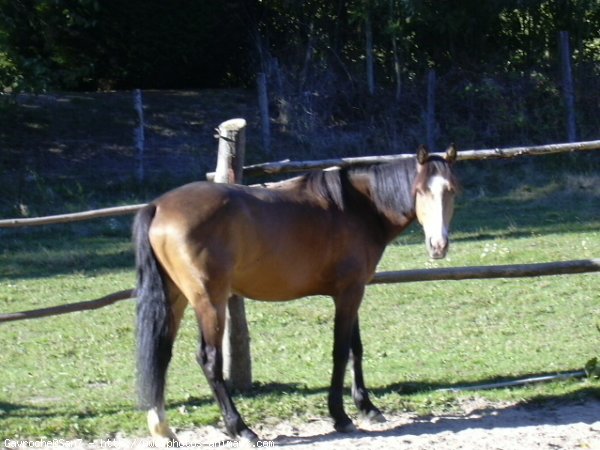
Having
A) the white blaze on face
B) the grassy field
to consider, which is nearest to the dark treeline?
the grassy field

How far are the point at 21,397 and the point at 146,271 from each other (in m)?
1.86

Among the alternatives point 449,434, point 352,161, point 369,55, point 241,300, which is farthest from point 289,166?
point 369,55

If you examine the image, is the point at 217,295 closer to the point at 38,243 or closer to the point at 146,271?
the point at 146,271

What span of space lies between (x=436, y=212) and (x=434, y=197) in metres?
0.09

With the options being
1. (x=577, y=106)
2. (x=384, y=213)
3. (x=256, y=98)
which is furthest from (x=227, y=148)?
(x=256, y=98)

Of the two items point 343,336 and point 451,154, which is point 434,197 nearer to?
point 451,154

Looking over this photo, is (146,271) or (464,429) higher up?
(146,271)

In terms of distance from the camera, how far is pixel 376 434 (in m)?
→ 5.79

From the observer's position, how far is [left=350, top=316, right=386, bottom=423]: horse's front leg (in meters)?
5.99

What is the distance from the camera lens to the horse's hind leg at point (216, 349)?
17.6ft

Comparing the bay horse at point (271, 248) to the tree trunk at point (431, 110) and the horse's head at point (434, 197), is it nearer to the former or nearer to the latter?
the horse's head at point (434, 197)

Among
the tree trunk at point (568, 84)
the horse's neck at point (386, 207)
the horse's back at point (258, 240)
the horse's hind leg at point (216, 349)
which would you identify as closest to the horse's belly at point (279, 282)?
the horse's back at point (258, 240)

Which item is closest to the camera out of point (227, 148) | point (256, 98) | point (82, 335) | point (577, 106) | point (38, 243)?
point (227, 148)

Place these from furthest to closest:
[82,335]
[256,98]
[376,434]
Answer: [256,98]
[82,335]
[376,434]
